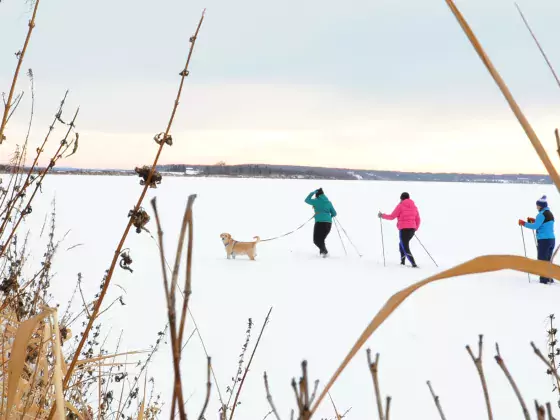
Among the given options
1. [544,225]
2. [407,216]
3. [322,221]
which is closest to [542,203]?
[544,225]

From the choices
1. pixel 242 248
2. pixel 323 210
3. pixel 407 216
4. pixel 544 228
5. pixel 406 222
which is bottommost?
pixel 242 248

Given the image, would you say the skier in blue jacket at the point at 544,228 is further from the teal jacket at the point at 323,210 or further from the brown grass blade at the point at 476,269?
the brown grass blade at the point at 476,269

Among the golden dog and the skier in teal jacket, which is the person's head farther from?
the golden dog

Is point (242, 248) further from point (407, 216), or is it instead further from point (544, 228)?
point (544, 228)

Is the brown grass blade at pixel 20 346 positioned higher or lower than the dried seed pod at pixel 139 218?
lower

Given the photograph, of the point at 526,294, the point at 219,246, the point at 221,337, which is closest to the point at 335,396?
the point at 221,337

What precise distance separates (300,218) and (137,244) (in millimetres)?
9427

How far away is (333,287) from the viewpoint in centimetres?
763

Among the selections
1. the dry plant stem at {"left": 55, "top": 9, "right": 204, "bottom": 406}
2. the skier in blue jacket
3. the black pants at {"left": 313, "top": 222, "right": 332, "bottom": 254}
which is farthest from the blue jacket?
the dry plant stem at {"left": 55, "top": 9, "right": 204, "bottom": 406}

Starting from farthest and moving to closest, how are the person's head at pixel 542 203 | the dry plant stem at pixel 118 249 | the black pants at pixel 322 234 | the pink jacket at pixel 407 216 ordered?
1. the black pants at pixel 322 234
2. the pink jacket at pixel 407 216
3. the person's head at pixel 542 203
4. the dry plant stem at pixel 118 249

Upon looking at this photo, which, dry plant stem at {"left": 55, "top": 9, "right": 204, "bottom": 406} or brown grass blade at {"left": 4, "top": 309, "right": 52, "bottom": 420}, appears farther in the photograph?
dry plant stem at {"left": 55, "top": 9, "right": 204, "bottom": 406}

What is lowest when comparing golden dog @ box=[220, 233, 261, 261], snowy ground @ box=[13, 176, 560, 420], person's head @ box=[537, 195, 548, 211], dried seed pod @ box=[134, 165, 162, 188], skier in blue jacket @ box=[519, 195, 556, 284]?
snowy ground @ box=[13, 176, 560, 420]

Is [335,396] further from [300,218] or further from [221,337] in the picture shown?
[300,218]

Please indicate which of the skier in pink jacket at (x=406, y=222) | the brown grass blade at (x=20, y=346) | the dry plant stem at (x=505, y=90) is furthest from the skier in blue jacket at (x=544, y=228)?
the brown grass blade at (x=20, y=346)
